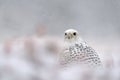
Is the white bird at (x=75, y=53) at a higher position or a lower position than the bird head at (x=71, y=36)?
lower

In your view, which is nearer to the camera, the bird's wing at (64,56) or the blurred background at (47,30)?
the blurred background at (47,30)

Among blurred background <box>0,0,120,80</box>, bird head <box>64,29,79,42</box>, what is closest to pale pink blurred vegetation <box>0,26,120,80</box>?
blurred background <box>0,0,120,80</box>

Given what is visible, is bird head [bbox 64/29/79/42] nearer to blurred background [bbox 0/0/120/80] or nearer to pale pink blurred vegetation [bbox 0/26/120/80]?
blurred background [bbox 0/0/120/80]

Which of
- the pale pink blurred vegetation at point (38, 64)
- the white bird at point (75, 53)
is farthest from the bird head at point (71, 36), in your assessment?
the pale pink blurred vegetation at point (38, 64)

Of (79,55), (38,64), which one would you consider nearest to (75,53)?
(79,55)

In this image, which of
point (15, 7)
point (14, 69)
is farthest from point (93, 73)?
point (15, 7)

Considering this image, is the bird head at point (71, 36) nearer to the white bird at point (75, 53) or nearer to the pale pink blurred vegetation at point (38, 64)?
the white bird at point (75, 53)

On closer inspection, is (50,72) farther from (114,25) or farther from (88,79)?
(114,25)
